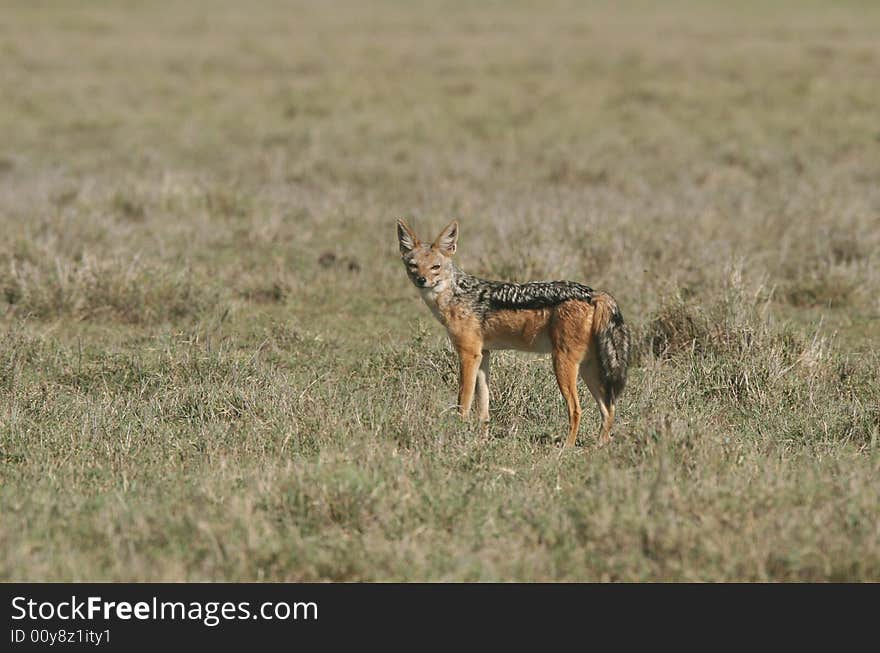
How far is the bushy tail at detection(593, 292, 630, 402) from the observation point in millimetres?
6062

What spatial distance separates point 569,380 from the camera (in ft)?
20.1

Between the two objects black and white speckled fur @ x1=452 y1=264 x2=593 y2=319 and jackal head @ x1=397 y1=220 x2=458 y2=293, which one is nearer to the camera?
black and white speckled fur @ x1=452 y1=264 x2=593 y2=319

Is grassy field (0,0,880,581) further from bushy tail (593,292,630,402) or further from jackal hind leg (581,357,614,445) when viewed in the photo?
bushy tail (593,292,630,402)

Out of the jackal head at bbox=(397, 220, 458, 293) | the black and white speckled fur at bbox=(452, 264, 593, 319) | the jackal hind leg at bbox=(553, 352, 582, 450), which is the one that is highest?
the jackal head at bbox=(397, 220, 458, 293)

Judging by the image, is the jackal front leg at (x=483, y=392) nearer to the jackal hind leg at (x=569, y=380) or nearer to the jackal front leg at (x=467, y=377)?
the jackal front leg at (x=467, y=377)

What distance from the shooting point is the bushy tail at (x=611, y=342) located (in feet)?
19.9

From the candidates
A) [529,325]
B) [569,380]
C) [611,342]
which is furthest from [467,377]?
[611,342]

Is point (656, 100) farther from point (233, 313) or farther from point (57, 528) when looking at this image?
point (57, 528)

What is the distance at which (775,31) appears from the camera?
40.3m

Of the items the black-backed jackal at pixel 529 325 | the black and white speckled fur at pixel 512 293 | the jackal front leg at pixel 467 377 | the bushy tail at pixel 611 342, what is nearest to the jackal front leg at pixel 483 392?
the black-backed jackal at pixel 529 325

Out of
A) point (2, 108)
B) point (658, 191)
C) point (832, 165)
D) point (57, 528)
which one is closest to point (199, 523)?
point (57, 528)

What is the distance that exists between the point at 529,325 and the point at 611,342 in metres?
0.45

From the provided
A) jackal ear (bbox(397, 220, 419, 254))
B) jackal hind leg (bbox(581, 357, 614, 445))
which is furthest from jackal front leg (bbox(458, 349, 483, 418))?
jackal ear (bbox(397, 220, 419, 254))
